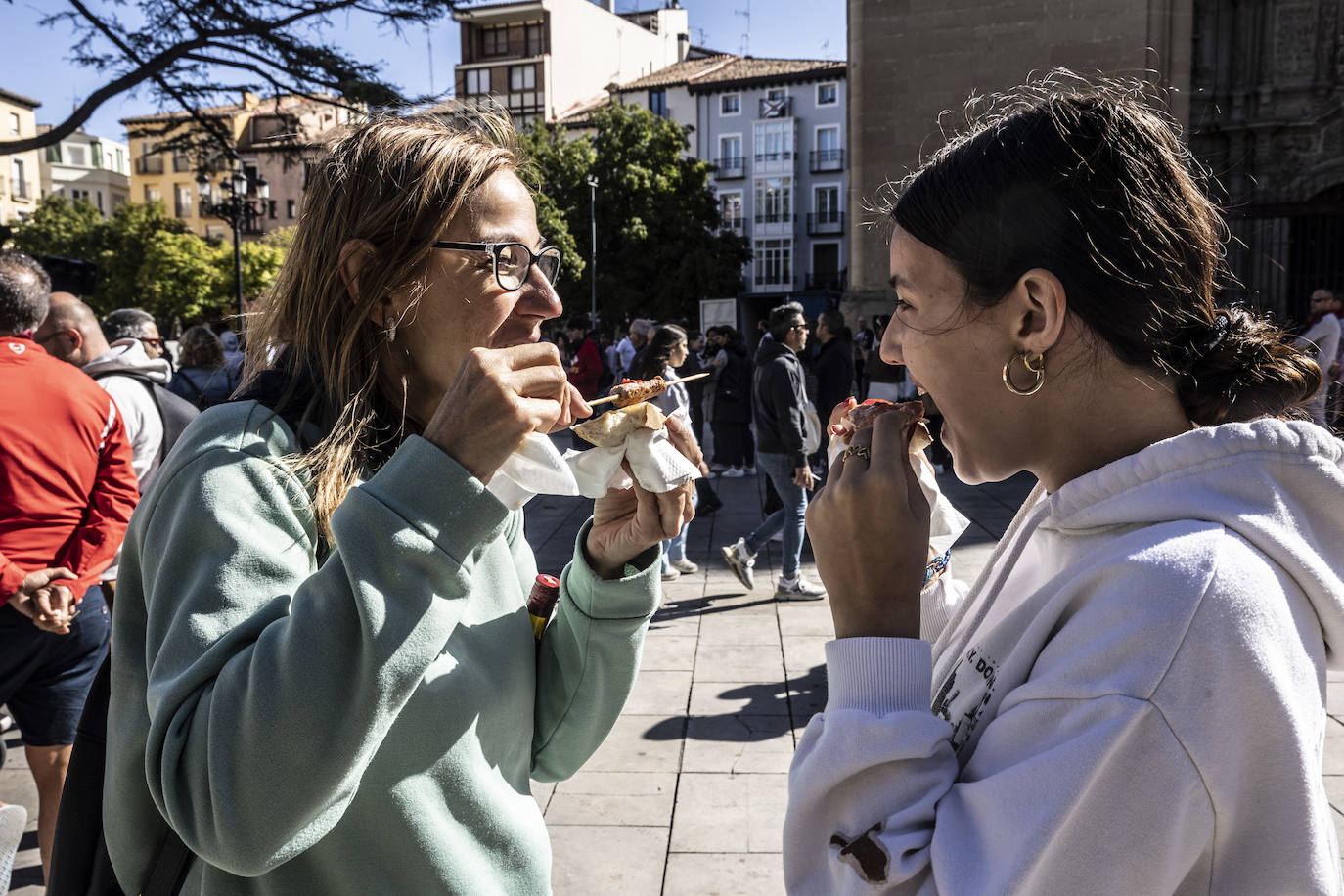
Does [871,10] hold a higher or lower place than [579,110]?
lower

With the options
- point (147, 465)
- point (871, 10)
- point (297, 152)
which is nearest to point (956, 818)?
point (147, 465)

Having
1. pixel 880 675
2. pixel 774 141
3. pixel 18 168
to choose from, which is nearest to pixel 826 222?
pixel 774 141

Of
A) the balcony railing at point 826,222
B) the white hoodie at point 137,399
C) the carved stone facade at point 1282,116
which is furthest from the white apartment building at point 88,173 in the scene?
the white hoodie at point 137,399

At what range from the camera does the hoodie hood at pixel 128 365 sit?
4.36 metres

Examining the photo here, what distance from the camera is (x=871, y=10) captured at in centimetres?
1755

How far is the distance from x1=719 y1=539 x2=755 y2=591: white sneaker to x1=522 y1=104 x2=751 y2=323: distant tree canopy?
32.7 meters

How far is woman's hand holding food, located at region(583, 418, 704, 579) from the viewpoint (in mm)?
1760

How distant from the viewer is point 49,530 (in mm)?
3352

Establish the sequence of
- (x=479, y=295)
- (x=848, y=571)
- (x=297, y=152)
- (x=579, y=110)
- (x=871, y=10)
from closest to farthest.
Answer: (x=848, y=571) → (x=479, y=295) → (x=297, y=152) → (x=871, y=10) → (x=579, y=110)

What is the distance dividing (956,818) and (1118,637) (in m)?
0.26

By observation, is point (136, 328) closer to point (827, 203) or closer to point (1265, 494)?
point (1265, 494)

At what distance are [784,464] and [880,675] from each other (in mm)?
6394

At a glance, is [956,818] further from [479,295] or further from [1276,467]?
[479,295]

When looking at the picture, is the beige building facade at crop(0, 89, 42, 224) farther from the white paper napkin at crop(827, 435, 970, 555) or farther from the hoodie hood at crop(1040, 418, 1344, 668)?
the hoodie hood at crop(1040, 418, 1344, 668)
